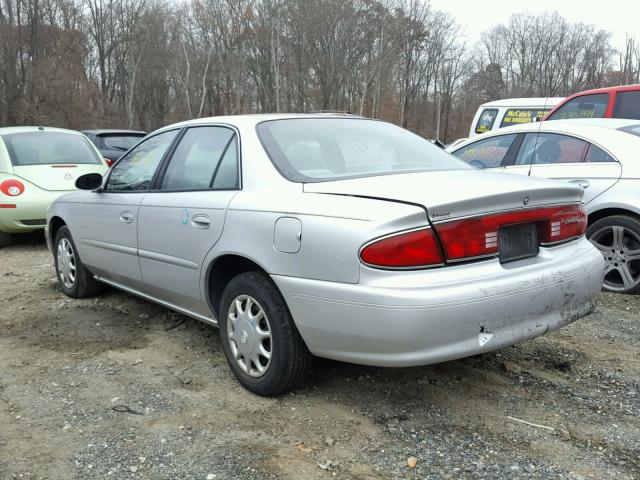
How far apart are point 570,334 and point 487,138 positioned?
254 centimetres

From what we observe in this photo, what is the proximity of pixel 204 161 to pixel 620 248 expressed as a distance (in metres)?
3.53

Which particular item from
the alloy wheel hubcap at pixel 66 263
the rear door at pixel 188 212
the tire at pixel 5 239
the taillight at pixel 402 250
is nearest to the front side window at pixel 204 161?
the rear door at pixel 188 212

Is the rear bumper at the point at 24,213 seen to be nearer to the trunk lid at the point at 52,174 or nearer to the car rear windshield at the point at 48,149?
the trunk lid at the point at 52,174

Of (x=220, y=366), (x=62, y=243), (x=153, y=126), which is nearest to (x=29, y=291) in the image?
(x=62, y=243)

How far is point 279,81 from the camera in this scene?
152 ft

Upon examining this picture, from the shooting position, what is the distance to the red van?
722 centimetres

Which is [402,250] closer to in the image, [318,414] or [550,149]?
[318,414]

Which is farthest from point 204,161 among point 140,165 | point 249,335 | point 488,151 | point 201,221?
point 488,151

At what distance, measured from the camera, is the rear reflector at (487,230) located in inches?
96.3

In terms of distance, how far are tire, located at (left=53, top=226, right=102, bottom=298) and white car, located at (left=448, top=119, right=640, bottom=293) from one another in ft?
13.3

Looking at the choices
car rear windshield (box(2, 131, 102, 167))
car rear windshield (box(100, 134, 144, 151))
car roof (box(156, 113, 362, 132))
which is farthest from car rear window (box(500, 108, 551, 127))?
car roof (box(156, 113, 362, 132))

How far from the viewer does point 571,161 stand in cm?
516

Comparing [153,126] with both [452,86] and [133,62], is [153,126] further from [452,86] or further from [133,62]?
[452,86]

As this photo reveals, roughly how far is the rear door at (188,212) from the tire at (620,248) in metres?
3.30
